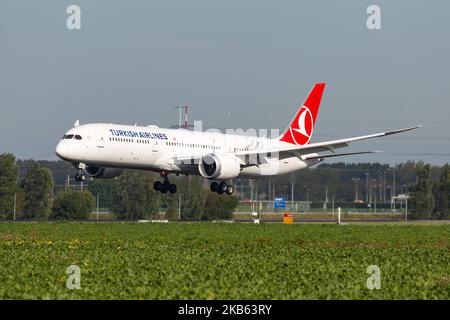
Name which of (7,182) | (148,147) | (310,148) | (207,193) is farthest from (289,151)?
(7,182)

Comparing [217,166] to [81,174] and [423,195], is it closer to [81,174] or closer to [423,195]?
[81,174]

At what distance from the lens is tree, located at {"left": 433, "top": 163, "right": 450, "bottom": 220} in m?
124

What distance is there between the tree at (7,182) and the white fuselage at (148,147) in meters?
55.8

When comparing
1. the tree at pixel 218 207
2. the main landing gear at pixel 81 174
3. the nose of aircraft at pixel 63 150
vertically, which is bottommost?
the tree at pixel 218 207

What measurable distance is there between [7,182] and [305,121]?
5678 centimetres

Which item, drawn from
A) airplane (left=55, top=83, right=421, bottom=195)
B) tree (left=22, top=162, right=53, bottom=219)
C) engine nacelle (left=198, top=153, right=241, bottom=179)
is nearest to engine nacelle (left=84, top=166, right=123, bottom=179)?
airplane (left=55, top=83, right=421, bottom=195)

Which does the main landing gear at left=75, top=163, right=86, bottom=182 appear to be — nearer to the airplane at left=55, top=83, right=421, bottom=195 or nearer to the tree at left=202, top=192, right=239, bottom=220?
the airplane at left=55, top=83, right=421, bottom=195

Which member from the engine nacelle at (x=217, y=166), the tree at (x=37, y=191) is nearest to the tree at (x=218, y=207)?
the tree at (x=37, y=191)

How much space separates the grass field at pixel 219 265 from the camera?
2823 cm

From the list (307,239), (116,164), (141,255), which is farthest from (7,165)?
(141,255)

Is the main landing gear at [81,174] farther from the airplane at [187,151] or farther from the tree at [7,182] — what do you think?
the tree at [7,182]

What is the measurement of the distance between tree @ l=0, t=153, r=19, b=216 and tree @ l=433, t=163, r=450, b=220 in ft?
165

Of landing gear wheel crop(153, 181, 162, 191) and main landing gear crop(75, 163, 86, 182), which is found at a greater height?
main landing gear crop(75, 163, 86, 182)

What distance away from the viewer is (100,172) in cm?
7338
